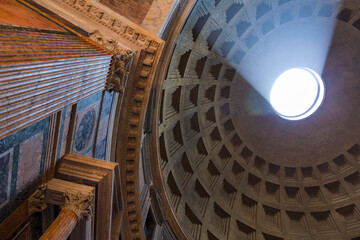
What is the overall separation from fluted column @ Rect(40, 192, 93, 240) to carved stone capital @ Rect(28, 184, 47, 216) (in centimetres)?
40

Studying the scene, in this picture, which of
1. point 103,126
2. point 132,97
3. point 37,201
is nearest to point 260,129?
point 132,97

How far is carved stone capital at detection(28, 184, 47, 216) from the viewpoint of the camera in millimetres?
5598

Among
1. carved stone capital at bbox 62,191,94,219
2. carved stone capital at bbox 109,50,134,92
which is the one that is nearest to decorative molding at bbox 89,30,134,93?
carved stone capital at bbox 109,50,134,92

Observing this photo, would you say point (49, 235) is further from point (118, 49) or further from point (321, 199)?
point (321, 199)

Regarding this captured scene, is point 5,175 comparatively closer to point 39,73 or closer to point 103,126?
point 39,73

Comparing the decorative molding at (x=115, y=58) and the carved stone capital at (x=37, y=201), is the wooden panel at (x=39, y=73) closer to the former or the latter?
the decorative molding at (x=115, y=58)

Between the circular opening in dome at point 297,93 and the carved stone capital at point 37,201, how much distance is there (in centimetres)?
1772

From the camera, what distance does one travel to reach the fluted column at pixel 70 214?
5.21m

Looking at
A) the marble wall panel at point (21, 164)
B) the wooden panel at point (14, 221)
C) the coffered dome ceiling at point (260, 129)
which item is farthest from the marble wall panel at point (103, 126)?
Result: the coffered dome ceiling at point (260, 129)

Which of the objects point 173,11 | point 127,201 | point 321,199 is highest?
point 173,11

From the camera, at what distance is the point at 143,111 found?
978 centimetres

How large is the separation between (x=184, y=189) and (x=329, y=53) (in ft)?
41.8

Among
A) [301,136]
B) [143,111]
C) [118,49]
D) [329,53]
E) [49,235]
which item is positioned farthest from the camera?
[301,136]

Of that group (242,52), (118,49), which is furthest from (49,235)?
(242,52)
